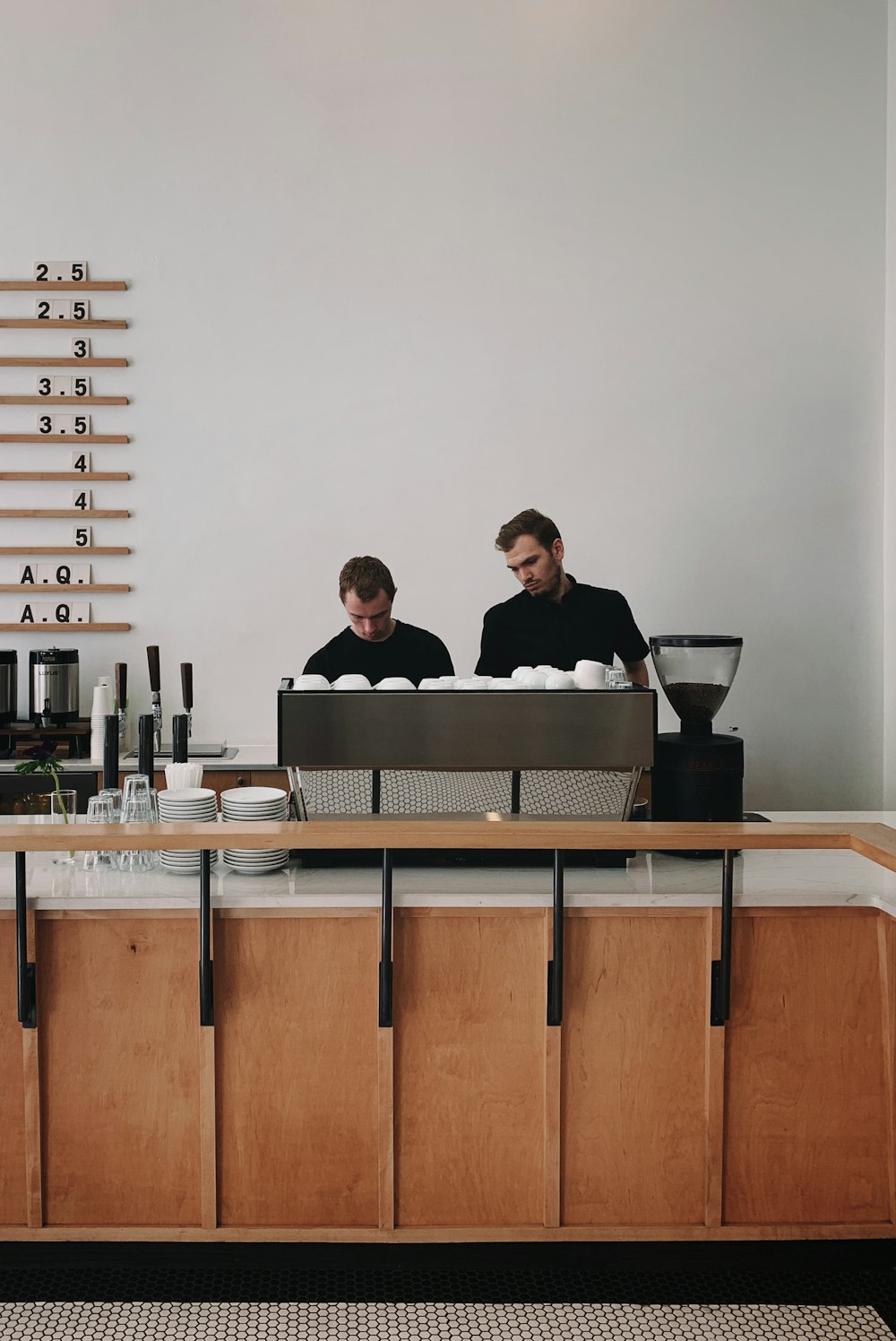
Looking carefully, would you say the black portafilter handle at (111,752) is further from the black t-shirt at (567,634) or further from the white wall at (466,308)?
the white wall at (466,308)

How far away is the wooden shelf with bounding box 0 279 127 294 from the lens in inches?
157

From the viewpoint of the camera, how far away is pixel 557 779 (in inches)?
84.7

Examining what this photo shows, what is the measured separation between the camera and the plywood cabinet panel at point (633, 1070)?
1.98m

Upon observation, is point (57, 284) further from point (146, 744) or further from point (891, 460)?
point (891, 460)

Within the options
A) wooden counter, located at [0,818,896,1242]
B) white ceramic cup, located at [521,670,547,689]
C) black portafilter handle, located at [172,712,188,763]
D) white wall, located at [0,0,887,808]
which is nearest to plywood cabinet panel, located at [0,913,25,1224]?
wooden counter, located at [0,818,896,1242]

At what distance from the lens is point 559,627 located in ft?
12.1

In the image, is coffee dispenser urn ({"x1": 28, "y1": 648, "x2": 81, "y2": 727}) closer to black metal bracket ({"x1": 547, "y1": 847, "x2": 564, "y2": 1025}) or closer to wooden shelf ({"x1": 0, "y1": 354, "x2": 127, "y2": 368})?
wooden shelf ({"x1": 0, "y1": 354, "x2": 127, "y2": 368})

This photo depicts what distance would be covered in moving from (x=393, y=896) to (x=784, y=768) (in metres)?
2.61

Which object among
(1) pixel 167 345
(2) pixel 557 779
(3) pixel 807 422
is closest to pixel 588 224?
(3) pixel 807 422

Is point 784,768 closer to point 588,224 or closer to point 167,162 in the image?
point 588,224

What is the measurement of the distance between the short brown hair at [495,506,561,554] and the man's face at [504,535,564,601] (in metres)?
0.01

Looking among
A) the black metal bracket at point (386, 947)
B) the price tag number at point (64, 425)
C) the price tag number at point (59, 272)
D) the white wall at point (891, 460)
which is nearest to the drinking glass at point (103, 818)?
the black metal bracket at point (386, 947)

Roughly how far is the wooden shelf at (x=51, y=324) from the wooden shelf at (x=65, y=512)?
686mm

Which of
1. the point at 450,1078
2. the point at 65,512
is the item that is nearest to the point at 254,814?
the point at 450,1078
